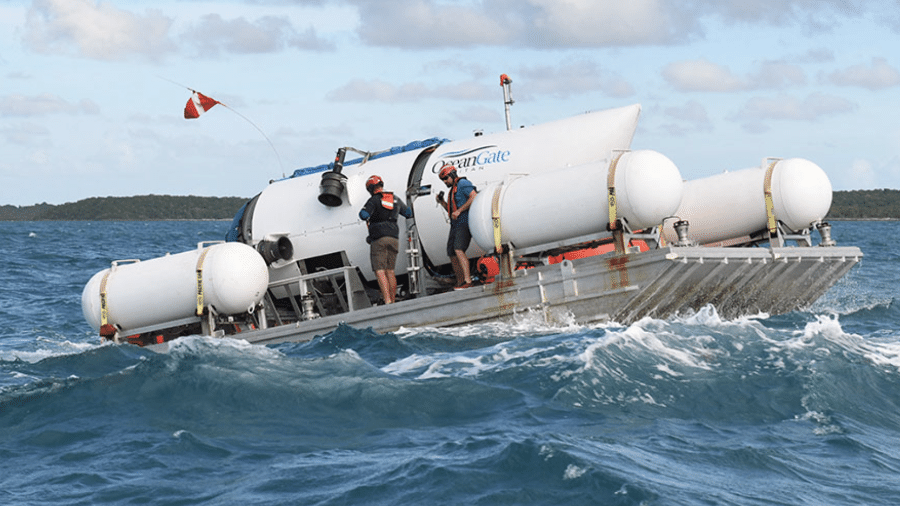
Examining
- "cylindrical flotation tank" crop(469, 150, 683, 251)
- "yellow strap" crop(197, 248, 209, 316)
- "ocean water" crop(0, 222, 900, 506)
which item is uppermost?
"cylindrical flotation tank" crop(469, 150, 683, 251)

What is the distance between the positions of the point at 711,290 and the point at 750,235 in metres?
1.65

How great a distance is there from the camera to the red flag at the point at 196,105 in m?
16.4

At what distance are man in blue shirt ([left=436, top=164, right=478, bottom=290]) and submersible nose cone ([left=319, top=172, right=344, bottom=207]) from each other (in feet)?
6.81

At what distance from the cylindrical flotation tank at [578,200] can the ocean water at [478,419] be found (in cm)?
114

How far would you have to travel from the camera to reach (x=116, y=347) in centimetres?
1345

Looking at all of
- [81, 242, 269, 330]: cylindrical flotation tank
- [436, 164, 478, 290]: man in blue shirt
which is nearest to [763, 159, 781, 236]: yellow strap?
[436, 164, 478, 290]: man in blue shirt

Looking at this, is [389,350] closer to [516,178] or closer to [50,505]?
[516,178]

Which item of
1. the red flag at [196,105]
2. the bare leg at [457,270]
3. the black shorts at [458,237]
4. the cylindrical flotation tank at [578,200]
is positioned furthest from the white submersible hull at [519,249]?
the red flag at [196,105]

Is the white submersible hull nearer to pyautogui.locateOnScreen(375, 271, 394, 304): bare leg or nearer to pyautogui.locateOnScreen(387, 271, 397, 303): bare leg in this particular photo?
pyautogui.locateOnScreen(387, 271, 397, 303): bare leg

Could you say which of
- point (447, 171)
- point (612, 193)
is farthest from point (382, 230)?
point (612, 193)

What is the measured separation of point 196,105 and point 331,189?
11.1 ft

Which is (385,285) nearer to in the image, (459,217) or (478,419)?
(459,217)

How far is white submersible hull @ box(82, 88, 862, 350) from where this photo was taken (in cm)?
1176

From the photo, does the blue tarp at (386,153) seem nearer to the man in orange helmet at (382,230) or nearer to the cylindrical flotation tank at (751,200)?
the man in orange helmet at (382,230)
